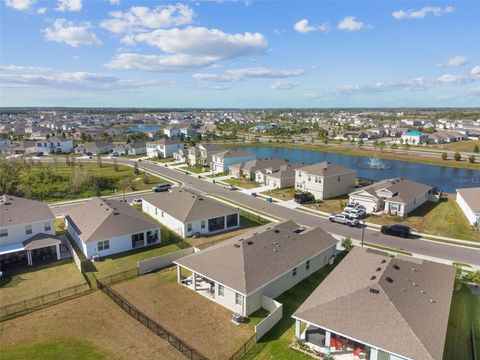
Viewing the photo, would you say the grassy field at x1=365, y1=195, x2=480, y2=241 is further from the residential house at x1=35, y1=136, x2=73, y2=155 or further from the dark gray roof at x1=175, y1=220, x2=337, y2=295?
the residential house at x1=35, y1=136, x2=73, y2=155

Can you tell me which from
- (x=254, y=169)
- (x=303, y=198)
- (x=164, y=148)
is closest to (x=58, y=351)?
(x=303, y=198)

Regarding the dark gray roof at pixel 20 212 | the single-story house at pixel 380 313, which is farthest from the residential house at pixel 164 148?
the single-story house at pixel 380 313

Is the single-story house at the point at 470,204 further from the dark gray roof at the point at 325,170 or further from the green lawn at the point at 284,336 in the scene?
the green lawn at the point at 284,336

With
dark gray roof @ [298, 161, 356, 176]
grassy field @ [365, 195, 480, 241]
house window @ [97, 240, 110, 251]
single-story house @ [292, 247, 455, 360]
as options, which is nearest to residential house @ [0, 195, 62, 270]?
house window @ [97, 240, 110, 251]

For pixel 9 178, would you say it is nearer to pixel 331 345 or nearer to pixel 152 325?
pixel 152 325

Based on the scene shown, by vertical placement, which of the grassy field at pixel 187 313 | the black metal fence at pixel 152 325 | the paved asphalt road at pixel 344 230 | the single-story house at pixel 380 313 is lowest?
the grassy field at pixel 187 313

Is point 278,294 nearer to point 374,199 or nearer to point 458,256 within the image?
point 458,256
